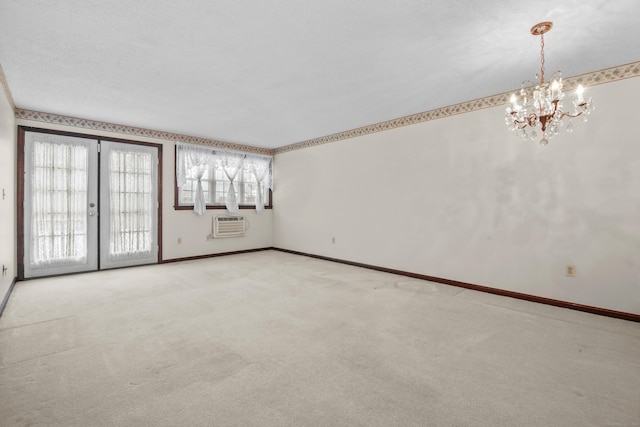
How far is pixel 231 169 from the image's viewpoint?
6.62 m

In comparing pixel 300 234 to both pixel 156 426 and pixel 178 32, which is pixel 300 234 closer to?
pixel 178 32

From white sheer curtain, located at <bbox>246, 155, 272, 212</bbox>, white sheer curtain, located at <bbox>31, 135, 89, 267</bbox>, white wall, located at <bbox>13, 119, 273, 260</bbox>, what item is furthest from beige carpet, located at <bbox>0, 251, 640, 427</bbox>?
white sheer curtain, located at <bbox>246, 155, 272, 212</bbox>

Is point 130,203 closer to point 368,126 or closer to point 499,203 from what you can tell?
point 368,126

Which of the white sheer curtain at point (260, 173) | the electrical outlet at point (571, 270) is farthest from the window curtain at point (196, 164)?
the electrical outlet at point (571, 270)

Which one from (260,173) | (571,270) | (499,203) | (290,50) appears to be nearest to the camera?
(290,50)

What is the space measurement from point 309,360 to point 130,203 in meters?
4.66

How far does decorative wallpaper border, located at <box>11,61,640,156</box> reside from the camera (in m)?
3.11

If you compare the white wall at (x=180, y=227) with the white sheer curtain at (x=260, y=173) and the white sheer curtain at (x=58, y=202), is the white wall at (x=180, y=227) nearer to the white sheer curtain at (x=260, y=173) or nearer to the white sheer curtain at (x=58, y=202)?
the white sheer curtain at (x=58, y=202)

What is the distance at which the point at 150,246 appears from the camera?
552 cm

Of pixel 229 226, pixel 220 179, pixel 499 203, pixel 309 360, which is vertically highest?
pixel 220 179

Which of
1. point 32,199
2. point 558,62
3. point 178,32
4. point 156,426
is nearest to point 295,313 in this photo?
point 156,426

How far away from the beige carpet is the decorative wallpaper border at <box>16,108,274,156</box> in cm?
258

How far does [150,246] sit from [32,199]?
1.76m

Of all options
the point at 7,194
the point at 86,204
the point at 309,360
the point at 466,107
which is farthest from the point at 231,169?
the point at 309,360
